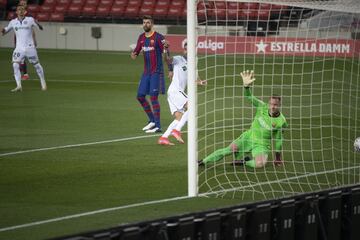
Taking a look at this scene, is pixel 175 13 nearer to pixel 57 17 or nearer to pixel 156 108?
pixel 57 17

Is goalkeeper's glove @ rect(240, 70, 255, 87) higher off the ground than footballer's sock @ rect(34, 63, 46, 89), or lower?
higher

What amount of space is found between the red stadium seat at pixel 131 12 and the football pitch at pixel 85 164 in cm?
1598

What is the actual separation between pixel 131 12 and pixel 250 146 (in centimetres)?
2782

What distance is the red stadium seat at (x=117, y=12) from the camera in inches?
1618

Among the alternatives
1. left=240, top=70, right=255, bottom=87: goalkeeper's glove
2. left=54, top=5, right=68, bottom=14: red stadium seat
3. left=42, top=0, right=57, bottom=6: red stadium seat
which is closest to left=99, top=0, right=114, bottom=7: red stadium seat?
left=54, top=5, right=68, bottom=14: red stadium seat

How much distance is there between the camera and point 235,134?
17.0 metres

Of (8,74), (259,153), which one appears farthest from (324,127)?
(8,74)

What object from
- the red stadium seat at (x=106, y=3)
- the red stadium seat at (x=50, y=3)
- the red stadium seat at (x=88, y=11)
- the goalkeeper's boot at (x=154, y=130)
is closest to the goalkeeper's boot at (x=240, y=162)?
the goalkeeper's boot at (x=154, y=130)

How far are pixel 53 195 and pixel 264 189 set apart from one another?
2724 mm

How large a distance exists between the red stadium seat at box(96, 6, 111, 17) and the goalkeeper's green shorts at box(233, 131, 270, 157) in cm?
2815

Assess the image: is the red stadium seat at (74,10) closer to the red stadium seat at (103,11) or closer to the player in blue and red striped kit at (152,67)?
the red stadium seat at (103,11)

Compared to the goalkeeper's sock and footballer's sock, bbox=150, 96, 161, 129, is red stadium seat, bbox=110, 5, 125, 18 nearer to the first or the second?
the goalkeeper's sock

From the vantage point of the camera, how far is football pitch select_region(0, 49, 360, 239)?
35.3ft

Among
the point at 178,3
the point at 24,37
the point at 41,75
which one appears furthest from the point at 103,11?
the point at 41,75
